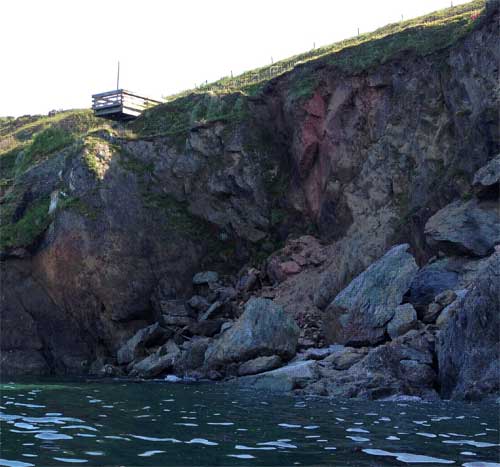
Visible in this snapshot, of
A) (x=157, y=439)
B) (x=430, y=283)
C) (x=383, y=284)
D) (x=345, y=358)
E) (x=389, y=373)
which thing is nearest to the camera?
(x=157, y=439)

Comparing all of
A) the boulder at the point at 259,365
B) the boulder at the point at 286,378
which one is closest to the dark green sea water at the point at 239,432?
the boulder at the point at 286,378

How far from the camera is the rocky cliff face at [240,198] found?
99.5 ft

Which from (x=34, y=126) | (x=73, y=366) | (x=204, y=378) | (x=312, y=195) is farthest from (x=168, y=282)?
(x=34, y=126)

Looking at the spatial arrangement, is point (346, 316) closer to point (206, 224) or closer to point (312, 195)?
point (312, 195)

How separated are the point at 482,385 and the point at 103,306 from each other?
2285 cm

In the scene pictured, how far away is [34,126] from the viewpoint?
244 feet

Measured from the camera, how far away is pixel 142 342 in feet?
99.8

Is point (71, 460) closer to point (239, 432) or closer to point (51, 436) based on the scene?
point (51, 436)

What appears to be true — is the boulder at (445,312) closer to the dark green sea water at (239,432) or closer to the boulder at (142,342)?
the dark green sea water at (239,432)

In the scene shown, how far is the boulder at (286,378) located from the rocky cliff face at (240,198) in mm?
7673

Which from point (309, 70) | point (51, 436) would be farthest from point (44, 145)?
point (51, 436)

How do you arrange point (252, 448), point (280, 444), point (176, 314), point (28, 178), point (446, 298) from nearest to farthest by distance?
point (252, 448) → point (280, 444) → point (446, 298) → point (176, 314) → point (28, 178)

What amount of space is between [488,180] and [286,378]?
1078 cm

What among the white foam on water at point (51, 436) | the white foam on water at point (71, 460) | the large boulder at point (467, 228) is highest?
the large boulder at point (467, 228)
